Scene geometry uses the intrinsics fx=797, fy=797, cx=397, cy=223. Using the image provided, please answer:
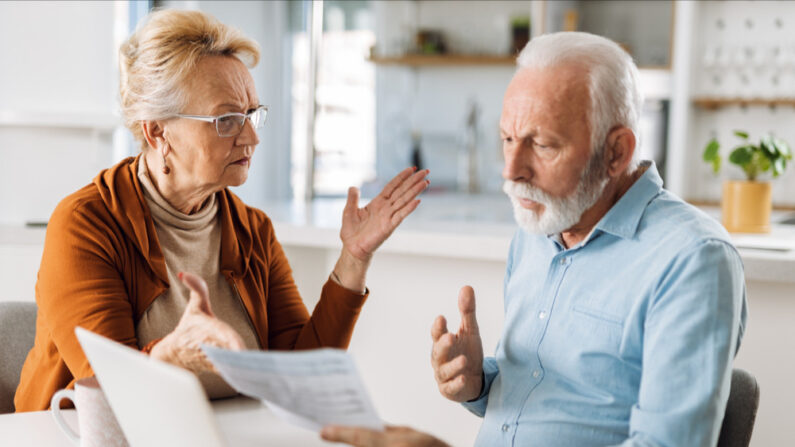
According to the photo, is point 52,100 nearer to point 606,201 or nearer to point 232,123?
point 232,123

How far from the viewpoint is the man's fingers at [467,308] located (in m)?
1.33

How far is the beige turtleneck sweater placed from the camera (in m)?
1.48

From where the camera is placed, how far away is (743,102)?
454 cm

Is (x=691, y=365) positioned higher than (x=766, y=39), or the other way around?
(x=766, y=39)

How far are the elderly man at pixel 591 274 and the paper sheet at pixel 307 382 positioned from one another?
430 millimetres

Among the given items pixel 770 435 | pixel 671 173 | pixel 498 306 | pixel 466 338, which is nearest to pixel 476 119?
pixel 671 173

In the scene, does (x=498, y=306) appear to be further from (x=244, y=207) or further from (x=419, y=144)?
(x=419, y=144)

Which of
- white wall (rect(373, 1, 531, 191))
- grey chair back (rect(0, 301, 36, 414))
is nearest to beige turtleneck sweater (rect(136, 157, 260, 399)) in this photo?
grey chair back (rect(0, 301, 36, 414))

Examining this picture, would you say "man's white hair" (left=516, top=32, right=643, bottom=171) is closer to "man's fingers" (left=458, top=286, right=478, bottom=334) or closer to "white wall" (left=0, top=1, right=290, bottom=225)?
"man's fingers" (left=458, top=286, right=478, bottom=334)

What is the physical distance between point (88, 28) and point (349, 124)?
9.43ft

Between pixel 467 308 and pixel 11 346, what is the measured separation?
0.97m

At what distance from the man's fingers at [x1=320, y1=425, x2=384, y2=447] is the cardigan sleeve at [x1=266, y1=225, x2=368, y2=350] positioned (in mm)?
760

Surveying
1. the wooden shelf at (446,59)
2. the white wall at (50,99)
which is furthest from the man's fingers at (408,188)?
the wooden shelf at (446,59)

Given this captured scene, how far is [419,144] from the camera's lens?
223 inches
